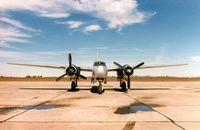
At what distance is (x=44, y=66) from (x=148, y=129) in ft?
69.6

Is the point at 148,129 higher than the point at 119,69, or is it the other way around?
the point at 119,69

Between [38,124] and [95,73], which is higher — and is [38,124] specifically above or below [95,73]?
below

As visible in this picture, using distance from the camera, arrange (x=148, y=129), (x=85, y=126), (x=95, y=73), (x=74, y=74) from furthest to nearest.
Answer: (x=74, y=74), (x=95, y=73), (x=85, y=126), (x=148, y=129)

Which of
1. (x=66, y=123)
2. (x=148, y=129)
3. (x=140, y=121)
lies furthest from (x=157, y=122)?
(x=66, y=123)

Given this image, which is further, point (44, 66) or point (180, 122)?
point (44, 66)

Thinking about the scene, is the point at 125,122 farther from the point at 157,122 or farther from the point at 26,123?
the point at 26,123

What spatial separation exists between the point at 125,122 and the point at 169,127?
5.06 feet

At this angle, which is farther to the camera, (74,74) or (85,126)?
(74,74)

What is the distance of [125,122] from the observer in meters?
6.10

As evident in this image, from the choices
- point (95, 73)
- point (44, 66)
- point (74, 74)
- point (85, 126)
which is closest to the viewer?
point (85, 126)

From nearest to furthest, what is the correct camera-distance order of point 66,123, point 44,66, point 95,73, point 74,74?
point 66,123 → point 95,73 → point 74,74 → point 44,66

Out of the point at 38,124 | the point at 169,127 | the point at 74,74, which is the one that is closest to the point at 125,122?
the point at 169,127

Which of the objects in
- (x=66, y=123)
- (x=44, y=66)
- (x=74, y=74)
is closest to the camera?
(x=66, y=123)

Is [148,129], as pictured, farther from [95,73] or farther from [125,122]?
[95,73]
